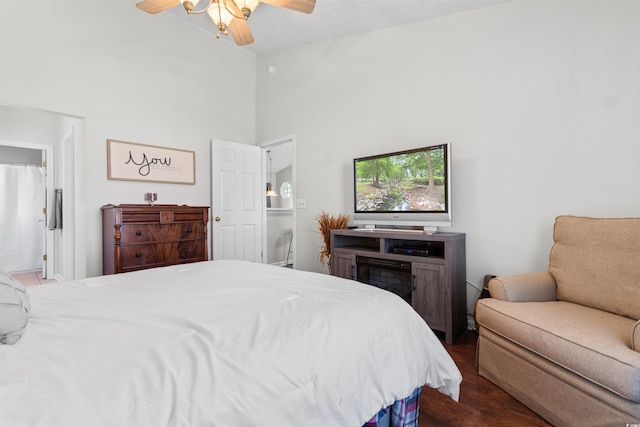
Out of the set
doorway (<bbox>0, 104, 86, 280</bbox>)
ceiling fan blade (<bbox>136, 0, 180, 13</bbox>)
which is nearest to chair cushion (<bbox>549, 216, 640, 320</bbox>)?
ceiling fan blade (<bbox>136, 0, 180, 13</bbox>)

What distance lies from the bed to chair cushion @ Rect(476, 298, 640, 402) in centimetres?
57

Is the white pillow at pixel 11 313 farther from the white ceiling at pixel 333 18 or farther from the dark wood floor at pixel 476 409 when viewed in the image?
the white ceiling at pixel 333 18

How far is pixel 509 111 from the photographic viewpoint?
259cm

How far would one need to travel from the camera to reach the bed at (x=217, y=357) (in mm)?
614

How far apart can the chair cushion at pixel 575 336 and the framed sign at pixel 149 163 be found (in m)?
3.49

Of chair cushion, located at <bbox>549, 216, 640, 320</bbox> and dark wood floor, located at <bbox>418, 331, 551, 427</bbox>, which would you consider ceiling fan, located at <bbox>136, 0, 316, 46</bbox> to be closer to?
chair cushion, located at <bbox>549, 216, 640, 320</bbox>

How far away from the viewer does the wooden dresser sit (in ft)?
9.44

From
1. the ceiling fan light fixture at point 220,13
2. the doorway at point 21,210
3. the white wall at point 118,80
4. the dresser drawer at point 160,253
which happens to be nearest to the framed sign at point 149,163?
the white wall at point 118,80

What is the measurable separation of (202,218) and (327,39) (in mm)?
2665

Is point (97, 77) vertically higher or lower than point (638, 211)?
higher

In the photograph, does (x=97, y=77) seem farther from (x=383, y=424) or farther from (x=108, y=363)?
(x=383, y=424)

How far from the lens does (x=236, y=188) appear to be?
431cm

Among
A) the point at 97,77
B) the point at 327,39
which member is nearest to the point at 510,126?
the point at 327,39

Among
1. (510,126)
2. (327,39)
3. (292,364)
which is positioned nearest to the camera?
(292,364)
